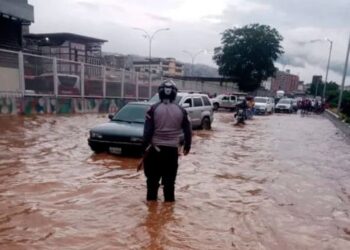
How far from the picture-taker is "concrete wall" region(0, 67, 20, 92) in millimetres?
16750

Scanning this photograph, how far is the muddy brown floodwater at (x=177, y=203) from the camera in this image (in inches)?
192

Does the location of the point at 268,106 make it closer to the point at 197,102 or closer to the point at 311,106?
the point at 311,106

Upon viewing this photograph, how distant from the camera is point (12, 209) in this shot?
18.5 feet

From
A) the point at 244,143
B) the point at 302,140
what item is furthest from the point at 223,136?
the point at 302,140

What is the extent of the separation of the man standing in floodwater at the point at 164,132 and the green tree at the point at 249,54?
56.2m

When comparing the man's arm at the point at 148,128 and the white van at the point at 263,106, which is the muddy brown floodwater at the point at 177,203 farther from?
the white van at the point at 263,106

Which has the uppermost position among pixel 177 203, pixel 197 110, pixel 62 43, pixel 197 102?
pixel 62 43

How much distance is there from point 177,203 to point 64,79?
16303mm

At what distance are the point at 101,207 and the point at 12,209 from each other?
128 cm

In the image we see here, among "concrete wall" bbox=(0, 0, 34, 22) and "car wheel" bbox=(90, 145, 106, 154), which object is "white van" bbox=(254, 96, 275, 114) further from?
"car wheel" bbox=(90, 145, 106, 154)

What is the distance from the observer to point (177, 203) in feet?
20.8

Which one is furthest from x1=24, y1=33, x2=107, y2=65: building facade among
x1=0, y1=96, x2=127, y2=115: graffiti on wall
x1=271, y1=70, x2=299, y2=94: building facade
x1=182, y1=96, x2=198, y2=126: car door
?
x1=271, y1=70, x2=299, y2=94: building facade

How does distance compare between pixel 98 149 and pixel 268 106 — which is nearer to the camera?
pixel 98 149

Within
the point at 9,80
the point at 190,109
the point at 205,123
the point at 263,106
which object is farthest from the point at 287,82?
the point at 9,80
